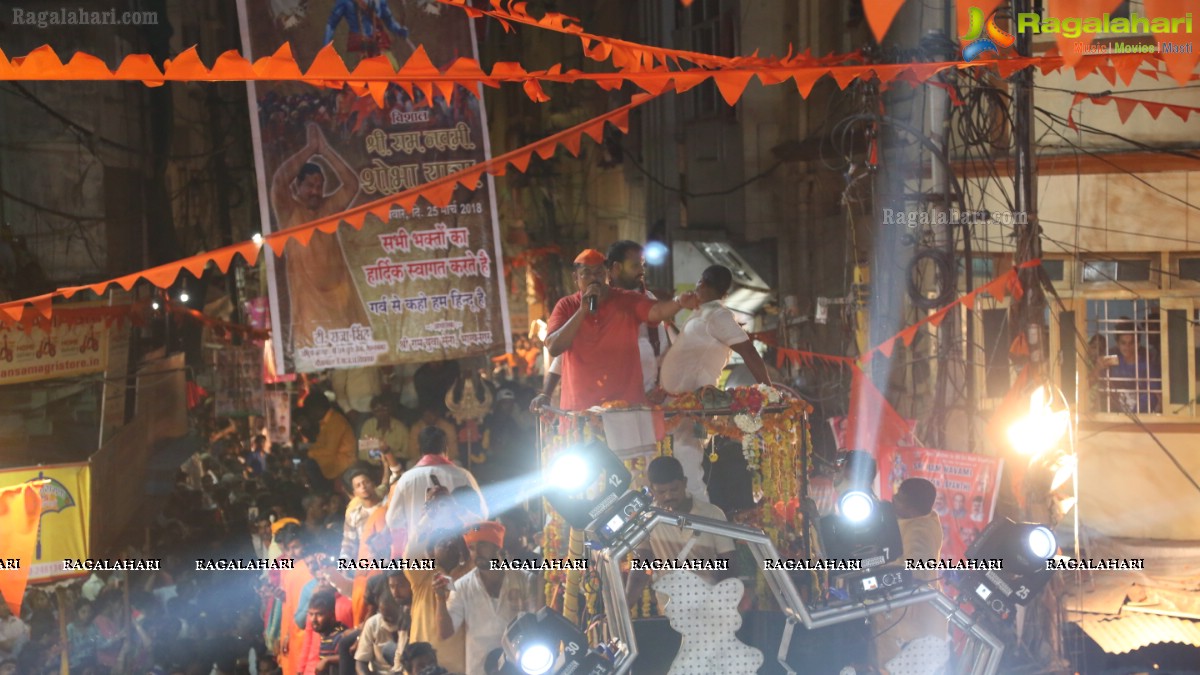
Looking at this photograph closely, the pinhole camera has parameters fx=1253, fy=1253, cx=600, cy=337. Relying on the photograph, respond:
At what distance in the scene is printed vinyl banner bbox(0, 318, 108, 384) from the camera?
9484mm

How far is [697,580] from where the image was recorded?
5.72 metres

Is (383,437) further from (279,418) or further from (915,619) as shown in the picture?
(915,619)

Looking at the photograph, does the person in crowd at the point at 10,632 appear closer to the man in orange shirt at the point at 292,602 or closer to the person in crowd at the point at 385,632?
the man in orange shirt at the point at 292,602

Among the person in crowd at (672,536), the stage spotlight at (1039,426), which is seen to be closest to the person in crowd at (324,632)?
the person in crowd at (672,536)

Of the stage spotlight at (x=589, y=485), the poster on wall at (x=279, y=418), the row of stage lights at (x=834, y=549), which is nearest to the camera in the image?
the row of stage lights at (x=834, y=549)

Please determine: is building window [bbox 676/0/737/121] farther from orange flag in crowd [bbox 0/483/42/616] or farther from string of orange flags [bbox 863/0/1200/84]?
string of orange flags [bbox 863/0/1200/84]

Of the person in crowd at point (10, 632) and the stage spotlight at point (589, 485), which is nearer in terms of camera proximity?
the stage spotlight at point (589, 485)

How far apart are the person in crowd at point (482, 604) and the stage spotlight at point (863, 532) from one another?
2200 millimetres

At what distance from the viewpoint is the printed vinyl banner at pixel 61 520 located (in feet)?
28.7

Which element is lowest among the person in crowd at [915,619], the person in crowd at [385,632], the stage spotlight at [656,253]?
the person in crowd at [385,632]

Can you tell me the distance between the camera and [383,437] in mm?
12578

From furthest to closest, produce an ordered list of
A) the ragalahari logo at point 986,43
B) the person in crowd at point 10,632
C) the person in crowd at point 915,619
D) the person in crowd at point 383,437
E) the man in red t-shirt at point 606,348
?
the person in crowd at point 383,437
the ragalahari logo at point 986,43
the person in crowd at point 10,632
the man in red t-shirt at point 606,348
the person in crowd at point 915,619

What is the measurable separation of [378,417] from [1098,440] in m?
7.34

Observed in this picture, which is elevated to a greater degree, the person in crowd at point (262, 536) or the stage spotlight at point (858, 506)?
the stage spotlight at point (858, 506)
